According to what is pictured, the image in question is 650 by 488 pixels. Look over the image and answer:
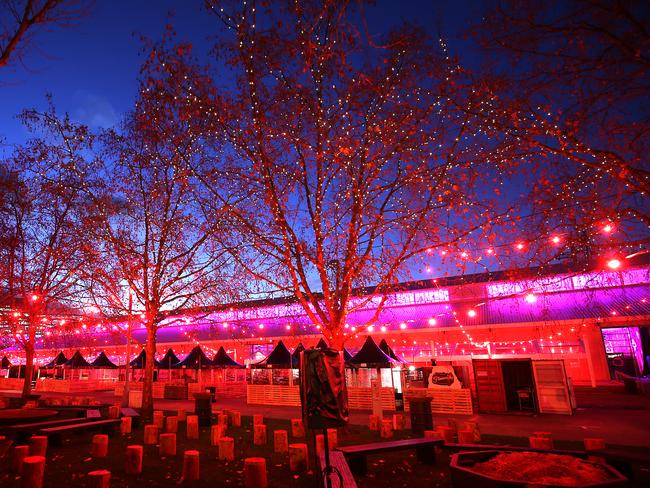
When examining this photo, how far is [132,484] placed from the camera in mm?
6426

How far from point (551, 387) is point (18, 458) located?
14.7 m

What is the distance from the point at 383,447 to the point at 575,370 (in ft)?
60.6

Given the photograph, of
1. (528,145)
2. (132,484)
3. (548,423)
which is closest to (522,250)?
(528,145)

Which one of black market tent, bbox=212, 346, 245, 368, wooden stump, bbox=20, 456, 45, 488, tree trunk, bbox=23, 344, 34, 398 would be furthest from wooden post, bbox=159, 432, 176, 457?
black market tent, bbox=212, 346, 245, 368

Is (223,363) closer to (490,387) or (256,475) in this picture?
(490,387)

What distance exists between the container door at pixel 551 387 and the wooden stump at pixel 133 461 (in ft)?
41.8

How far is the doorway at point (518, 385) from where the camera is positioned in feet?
47.2

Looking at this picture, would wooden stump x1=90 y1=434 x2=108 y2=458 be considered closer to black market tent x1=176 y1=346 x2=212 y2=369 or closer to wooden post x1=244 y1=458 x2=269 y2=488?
wooden post x1=244 y1=458 x2=269 y2=488

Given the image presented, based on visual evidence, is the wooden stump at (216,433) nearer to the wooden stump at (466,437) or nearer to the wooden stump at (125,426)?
the wooden stump at (125,426)

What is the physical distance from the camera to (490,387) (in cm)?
1477

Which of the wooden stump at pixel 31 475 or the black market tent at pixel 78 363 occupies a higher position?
the black market tent at pixel 78 363

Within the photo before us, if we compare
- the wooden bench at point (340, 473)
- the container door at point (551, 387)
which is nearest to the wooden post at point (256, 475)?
the wooden bench at point (340, 473)

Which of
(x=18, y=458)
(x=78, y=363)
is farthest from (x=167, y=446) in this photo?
(x=78, y=363)

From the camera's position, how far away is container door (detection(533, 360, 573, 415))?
13.8 meters
